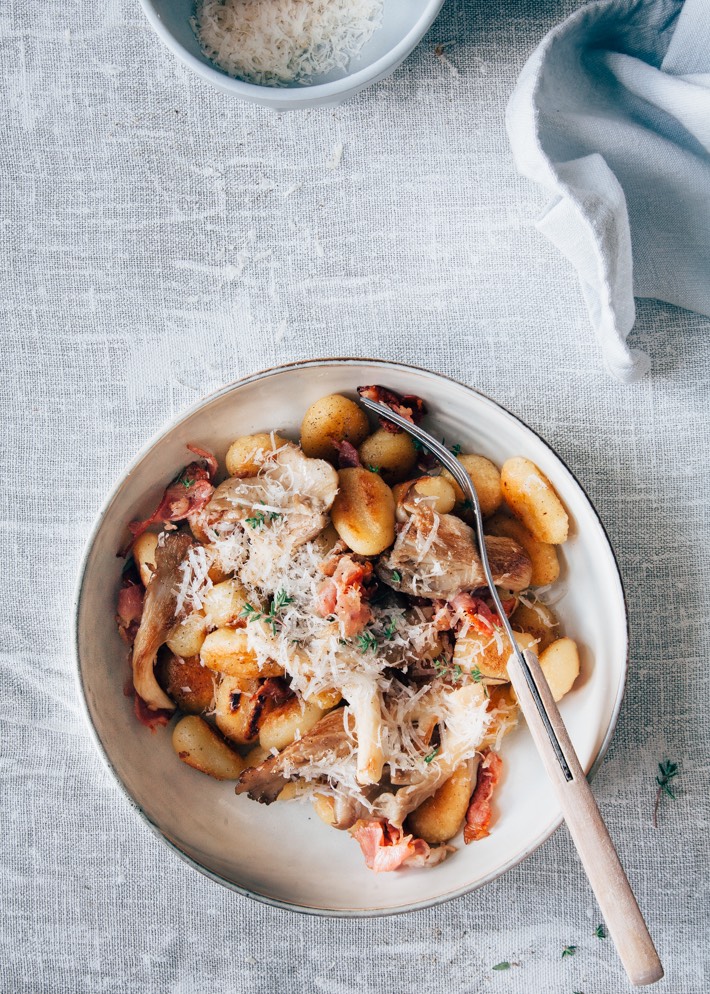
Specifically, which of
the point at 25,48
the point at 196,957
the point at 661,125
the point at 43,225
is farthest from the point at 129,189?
the point at 196,957

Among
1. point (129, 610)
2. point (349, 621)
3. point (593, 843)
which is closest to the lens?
point (593, 843)

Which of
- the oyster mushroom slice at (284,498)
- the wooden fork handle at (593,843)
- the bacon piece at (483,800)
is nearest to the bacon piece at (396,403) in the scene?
the oyster mushroom slice at (284,498)

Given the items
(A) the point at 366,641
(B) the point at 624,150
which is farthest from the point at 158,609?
(B) the point at 624,150

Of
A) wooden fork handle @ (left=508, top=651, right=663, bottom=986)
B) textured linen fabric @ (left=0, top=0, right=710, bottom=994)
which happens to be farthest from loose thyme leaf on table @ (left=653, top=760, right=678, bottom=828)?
wooden fork handle @ (left=508, top=651, right=663, bottom=986)

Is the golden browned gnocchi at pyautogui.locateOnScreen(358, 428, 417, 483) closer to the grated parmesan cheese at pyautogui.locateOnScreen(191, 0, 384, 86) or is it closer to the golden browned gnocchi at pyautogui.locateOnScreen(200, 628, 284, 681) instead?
the golden browned gnocchi at pyautogui.locateOnScreen(200, 628, 284, 681)

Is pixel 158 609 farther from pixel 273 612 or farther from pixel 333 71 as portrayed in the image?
pixel 333 71

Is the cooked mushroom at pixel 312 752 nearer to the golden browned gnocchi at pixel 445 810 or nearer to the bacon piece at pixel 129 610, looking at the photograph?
the golden browned gnocchi at pixel 445 810

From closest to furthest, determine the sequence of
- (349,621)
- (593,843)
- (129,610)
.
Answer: (593,843) < (349,621) < (129,610)

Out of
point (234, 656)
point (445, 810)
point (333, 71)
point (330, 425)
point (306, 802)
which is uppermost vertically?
point (333, 71)
